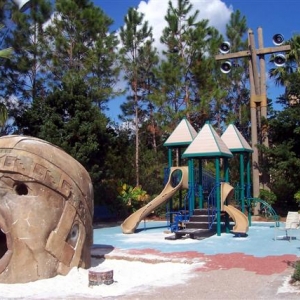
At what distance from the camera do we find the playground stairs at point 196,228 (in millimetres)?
16397

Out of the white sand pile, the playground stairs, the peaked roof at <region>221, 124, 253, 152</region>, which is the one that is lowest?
the white sand pile

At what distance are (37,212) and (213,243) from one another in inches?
289

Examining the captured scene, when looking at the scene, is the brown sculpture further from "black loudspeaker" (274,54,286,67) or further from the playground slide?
"black loudspeaker" (274,54,286,67)

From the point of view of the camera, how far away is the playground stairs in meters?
16.4

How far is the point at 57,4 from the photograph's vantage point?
27.1 meters

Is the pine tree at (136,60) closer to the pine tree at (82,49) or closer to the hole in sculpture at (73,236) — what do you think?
the pine tree at (82,49)

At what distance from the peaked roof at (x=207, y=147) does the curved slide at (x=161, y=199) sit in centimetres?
198

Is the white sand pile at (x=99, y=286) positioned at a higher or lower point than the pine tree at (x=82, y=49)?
lower

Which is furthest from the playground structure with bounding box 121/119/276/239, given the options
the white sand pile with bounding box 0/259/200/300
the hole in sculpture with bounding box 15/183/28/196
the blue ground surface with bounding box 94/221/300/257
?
the hole in sculpture with bounding box 15/183/28/196

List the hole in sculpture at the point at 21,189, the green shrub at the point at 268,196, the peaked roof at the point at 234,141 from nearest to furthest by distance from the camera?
the hole in sculpture at the point at 21,189
the peaked roof at the point at 234,141
the green shrub at the point at 268,196

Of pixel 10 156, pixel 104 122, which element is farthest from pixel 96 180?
pixel 10 156

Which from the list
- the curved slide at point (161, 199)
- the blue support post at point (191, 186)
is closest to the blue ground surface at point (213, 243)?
the curved slide at point (161, 199)

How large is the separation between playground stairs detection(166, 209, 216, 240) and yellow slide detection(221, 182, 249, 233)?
787 millimetres

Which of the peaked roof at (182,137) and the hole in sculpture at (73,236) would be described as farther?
the peaked roof at (182,137)
